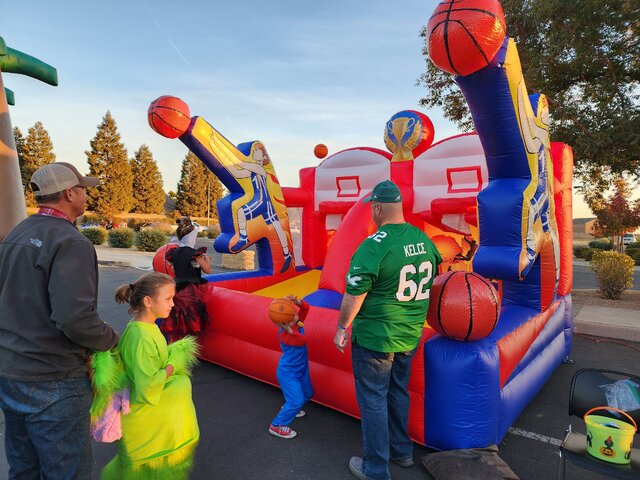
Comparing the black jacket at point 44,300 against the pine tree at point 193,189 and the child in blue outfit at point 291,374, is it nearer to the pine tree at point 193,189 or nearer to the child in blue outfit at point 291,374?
the child in blue outfit at point 291,374

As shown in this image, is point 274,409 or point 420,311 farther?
point 274,409

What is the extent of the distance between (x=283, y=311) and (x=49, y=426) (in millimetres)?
1628

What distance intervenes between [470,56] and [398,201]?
3.08 ft

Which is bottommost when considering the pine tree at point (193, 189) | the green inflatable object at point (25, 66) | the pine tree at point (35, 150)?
the green inflatable object at point (25, 66)

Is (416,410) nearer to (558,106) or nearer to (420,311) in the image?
(420,311)

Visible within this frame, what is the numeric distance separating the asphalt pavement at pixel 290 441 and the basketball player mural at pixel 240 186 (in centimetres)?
228

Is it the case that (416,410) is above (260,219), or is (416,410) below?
below

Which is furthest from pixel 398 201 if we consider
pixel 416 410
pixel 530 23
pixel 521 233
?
pixel 530 23

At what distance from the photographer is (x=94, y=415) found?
192 cm

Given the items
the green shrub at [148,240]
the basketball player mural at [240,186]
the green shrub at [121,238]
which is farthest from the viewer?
the green shrub at [121,238]

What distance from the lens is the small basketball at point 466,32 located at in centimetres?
227

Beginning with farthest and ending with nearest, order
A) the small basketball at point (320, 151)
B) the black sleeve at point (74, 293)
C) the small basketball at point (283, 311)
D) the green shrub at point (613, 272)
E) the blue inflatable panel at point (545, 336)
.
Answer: the green shrub at point (613, 272)
the small basketball at point (320, 151)
the blue inflatable panel at point (545, 336)
the small basketball at point (283, 311)
the black sleeve at point (74, 293)

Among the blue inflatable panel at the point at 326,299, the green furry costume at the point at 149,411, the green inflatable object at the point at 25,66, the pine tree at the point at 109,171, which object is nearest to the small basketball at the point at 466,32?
A: the blue inflatable panel at the point at 326,299

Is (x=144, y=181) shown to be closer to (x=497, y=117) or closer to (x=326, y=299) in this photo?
(x=326, y=299)
